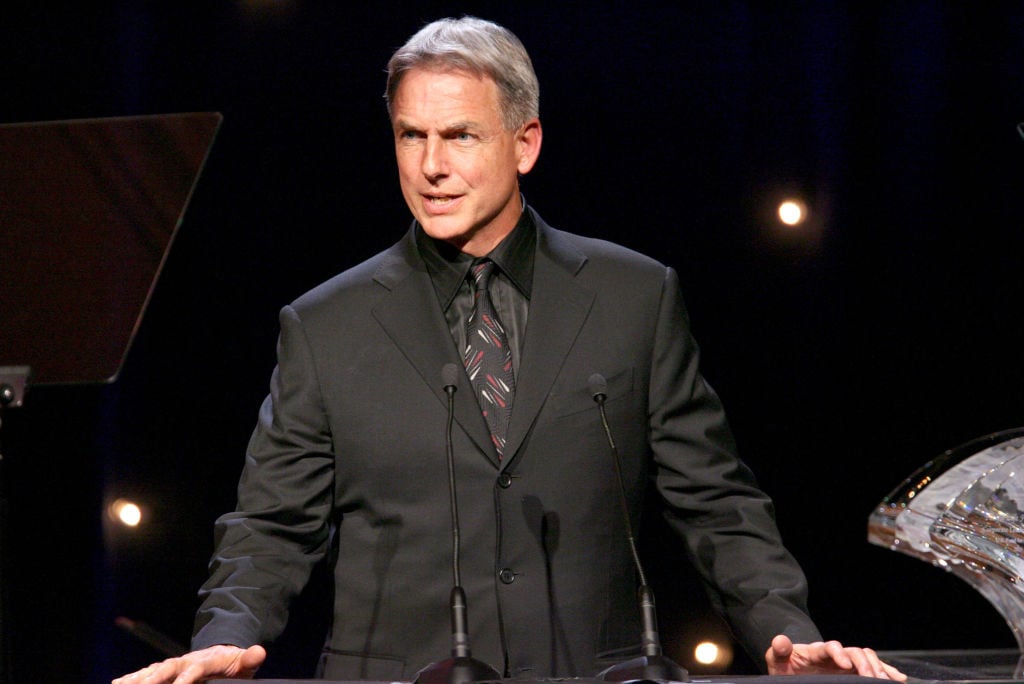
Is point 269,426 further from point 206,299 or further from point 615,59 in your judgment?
point 615,59

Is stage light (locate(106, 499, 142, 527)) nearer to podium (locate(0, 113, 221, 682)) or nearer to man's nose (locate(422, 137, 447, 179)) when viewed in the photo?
podium (locate(0, 113, 221, 682))

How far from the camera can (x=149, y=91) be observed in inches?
114

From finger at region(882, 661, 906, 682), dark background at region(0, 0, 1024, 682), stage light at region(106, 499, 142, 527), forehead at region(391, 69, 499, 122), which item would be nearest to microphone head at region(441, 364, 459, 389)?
forehead at region(391, 69, 499, 122)

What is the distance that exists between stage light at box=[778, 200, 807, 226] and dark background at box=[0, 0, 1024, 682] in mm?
23

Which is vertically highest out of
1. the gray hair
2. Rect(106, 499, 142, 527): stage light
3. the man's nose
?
the gray hair

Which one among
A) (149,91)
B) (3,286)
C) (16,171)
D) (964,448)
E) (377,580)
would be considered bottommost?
(377,580)

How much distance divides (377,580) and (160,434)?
3.78 ft

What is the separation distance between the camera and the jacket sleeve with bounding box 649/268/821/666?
6.09ft

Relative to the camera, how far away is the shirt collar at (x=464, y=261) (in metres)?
2.13

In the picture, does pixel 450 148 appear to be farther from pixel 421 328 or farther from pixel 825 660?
pixel 825 660

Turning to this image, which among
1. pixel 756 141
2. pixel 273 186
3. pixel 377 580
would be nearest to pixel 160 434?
pixel 273 186

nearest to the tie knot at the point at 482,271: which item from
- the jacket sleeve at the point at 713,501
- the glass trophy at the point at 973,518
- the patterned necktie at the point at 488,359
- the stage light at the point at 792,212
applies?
the patterned necktie at the point at 488,359

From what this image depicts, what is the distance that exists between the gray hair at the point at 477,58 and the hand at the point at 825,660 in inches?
36.8

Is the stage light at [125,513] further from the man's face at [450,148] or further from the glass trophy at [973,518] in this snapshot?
the glass trophy at [973,518]
